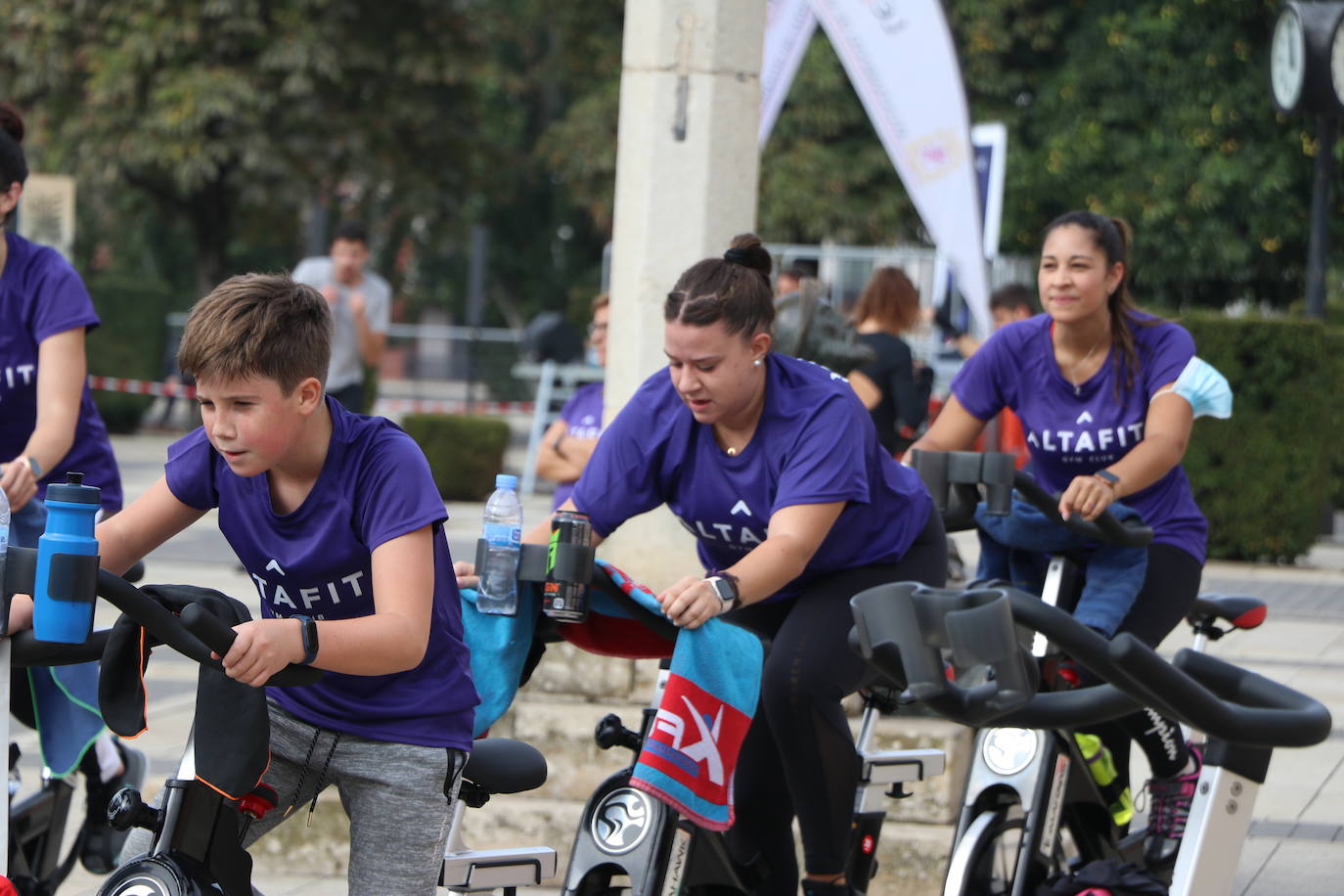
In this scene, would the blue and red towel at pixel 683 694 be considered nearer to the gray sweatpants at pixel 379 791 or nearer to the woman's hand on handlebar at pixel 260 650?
the gray sweatpants at pixel 379 791

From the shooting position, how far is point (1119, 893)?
2.85 meters

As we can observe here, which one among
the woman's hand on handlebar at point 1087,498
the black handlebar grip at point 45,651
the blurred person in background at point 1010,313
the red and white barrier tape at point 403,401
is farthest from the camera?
the red and white barrier tape at point 403,401

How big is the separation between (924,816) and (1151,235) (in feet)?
62.5

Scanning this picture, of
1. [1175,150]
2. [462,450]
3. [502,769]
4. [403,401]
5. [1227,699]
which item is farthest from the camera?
[403,401]

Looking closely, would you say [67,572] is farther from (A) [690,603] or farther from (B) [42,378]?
(B) [42,378]

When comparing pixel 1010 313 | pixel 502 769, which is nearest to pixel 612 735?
pixel 502 769

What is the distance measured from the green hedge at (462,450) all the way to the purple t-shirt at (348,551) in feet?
43.6

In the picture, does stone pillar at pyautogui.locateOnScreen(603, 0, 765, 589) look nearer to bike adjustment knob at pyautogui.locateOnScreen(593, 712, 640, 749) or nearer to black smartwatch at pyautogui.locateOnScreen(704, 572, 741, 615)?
bike adjustment knob at pyautogui.locateOnScreen(593, 712, 640, 749)

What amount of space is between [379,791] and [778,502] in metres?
1.10

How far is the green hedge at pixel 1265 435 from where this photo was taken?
12.8 meters

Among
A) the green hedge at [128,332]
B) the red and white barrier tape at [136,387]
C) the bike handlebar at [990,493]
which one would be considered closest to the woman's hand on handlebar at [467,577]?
the bike handlebar at [990,493]

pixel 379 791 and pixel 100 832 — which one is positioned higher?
pixel 379 791

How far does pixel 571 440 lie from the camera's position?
294 inches

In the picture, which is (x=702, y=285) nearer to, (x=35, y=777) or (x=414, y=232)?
(x=35, y=777)
